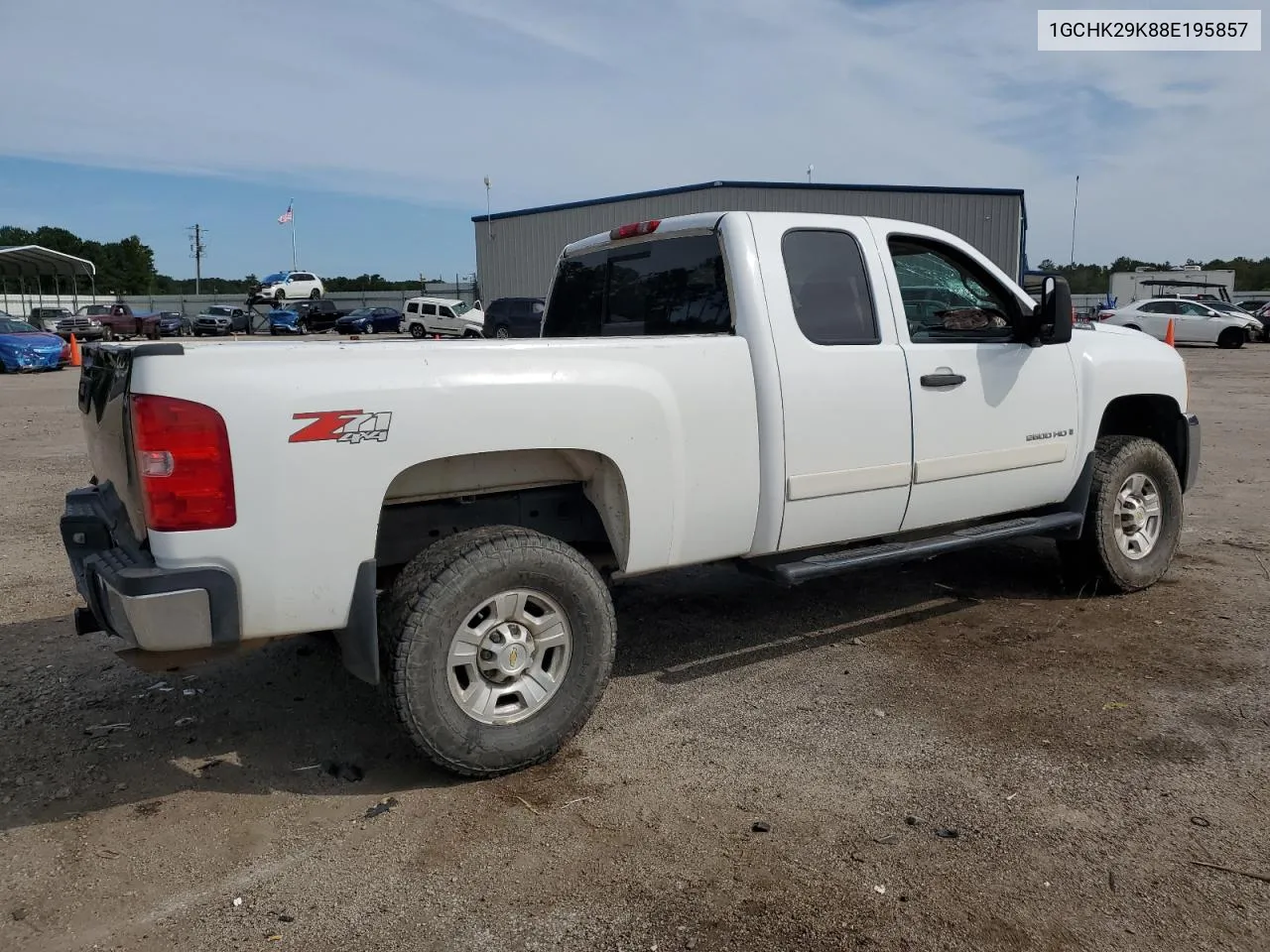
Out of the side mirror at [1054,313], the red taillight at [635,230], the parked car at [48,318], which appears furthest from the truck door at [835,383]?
the parked car at [48,318]

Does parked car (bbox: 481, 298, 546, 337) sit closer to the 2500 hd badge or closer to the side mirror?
the 2500 hd badge

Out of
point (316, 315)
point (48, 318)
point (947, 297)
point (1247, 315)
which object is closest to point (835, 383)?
point (947, 297)

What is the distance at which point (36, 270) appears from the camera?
6038 centimetres

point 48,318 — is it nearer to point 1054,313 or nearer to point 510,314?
point 510,314

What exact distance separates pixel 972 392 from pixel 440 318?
3998 cm

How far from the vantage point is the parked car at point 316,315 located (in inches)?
1982

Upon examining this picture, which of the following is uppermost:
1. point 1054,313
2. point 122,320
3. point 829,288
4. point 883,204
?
point 883,204

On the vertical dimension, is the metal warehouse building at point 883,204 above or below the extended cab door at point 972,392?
above

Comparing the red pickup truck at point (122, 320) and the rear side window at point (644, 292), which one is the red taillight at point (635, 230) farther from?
the red pickup truck at point (122, 320)

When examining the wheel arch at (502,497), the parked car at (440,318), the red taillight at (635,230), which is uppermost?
the parked car at (440,318)

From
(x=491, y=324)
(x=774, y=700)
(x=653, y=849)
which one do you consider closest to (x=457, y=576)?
(x=653, y=849)

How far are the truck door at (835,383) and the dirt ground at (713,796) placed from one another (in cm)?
80

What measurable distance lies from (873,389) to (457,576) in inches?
80.1

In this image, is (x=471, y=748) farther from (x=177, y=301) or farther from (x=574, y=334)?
(x=177, y=301)
